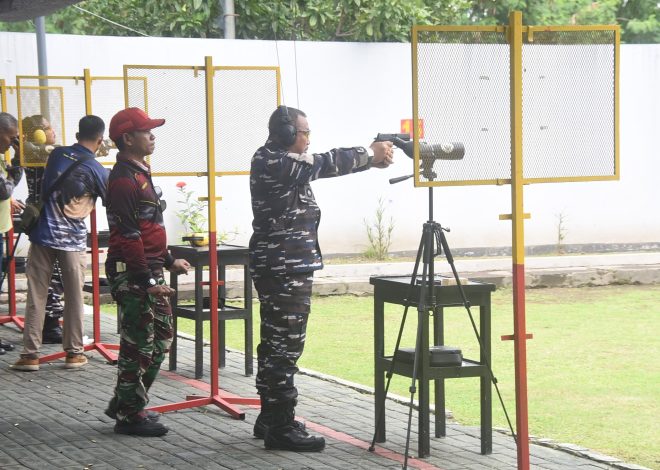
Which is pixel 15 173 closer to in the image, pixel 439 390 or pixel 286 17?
pixel 439 390

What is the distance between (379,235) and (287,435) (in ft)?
34.3

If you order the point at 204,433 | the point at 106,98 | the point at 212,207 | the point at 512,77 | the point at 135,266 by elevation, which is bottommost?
the point at 204,433

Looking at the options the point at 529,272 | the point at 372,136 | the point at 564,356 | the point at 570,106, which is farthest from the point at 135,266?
the point at 372,136

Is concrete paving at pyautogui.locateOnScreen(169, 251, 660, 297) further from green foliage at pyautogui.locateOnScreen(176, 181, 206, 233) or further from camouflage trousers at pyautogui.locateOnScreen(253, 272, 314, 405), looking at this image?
camouflage trousers at pyautogui.locateOnScreen(253, 272, 314, 405)

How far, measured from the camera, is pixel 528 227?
18.1 m

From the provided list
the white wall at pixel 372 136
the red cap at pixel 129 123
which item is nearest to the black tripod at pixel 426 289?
the red cap at pixel 129 123

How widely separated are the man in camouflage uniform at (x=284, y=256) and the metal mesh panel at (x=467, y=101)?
33.0 inches

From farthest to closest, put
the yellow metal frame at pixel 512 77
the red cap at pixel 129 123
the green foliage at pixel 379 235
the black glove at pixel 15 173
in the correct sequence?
the green foliage at pixel 379 235, the black glove at pixel 15 173, the red cap at pixel 129 123, the yellow metal frame at pixel 512 77

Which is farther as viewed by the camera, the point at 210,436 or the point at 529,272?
the point at 529,272

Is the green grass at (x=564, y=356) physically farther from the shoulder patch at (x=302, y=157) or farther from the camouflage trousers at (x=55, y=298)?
the shoulder patch at (x=302, y=157)

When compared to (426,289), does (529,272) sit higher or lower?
lower

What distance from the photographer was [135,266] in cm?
720

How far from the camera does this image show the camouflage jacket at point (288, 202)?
6.84 meters

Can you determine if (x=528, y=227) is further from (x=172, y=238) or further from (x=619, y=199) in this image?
(x=172, y=238)
